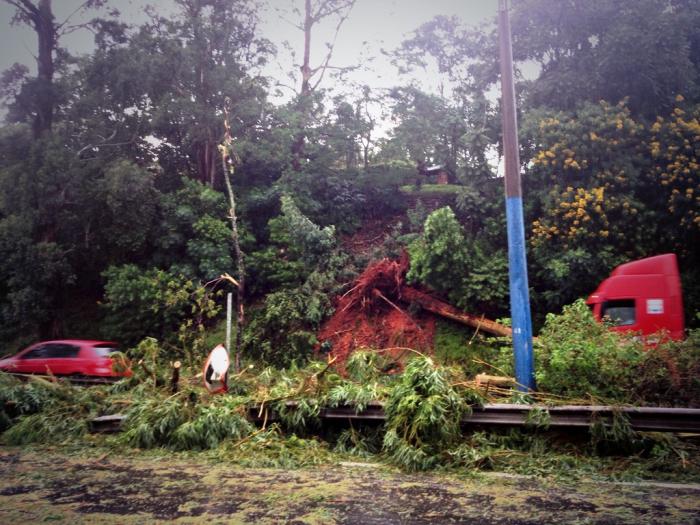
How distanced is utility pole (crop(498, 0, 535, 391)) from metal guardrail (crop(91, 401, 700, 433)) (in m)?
1.07

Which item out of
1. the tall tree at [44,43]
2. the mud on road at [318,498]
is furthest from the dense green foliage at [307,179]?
the mud on road at [318,498]

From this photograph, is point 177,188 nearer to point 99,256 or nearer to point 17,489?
point 99,256

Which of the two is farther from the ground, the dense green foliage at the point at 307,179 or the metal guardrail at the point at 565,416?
the dense green foliage at the point at 307,179

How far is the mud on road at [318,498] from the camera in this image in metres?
4.21

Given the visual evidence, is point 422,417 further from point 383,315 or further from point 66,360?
point 66,360

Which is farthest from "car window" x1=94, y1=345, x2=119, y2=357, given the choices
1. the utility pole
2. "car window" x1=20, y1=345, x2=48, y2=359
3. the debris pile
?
the utility pole

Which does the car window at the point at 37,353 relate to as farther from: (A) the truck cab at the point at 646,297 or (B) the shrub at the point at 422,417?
(A) the truck cab at the point at 646,297

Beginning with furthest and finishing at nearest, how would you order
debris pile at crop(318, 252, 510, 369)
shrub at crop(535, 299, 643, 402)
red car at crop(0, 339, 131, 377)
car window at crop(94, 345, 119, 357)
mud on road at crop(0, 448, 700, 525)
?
1. debris pile at crop(318, 252, 510, 369)
2. car window at crop(94, 345, 119, 357)
3. red car at crop(0, 339, 131, 377)
4. shrub at crop(535, 299, 643, 402)
5. mud on road at crop(0, 448, 700, 525)

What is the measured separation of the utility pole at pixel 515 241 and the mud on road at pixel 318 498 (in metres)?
2.60

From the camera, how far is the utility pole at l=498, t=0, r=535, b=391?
25.3 feet

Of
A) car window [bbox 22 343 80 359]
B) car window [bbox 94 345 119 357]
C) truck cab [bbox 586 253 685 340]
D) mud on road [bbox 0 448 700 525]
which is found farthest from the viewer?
car window [bbox 22 343 80 359]

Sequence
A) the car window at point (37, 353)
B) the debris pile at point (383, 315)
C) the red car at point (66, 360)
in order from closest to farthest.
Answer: the red car at point (66, 360) → the car window at point (37, 353) → the debris pile at point (383, 315)

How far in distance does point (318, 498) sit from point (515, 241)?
5.11m

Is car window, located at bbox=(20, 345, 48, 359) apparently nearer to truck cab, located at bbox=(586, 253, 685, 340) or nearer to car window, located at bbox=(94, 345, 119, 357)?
car window, located at bbox=(94, 345, 119, 357)
